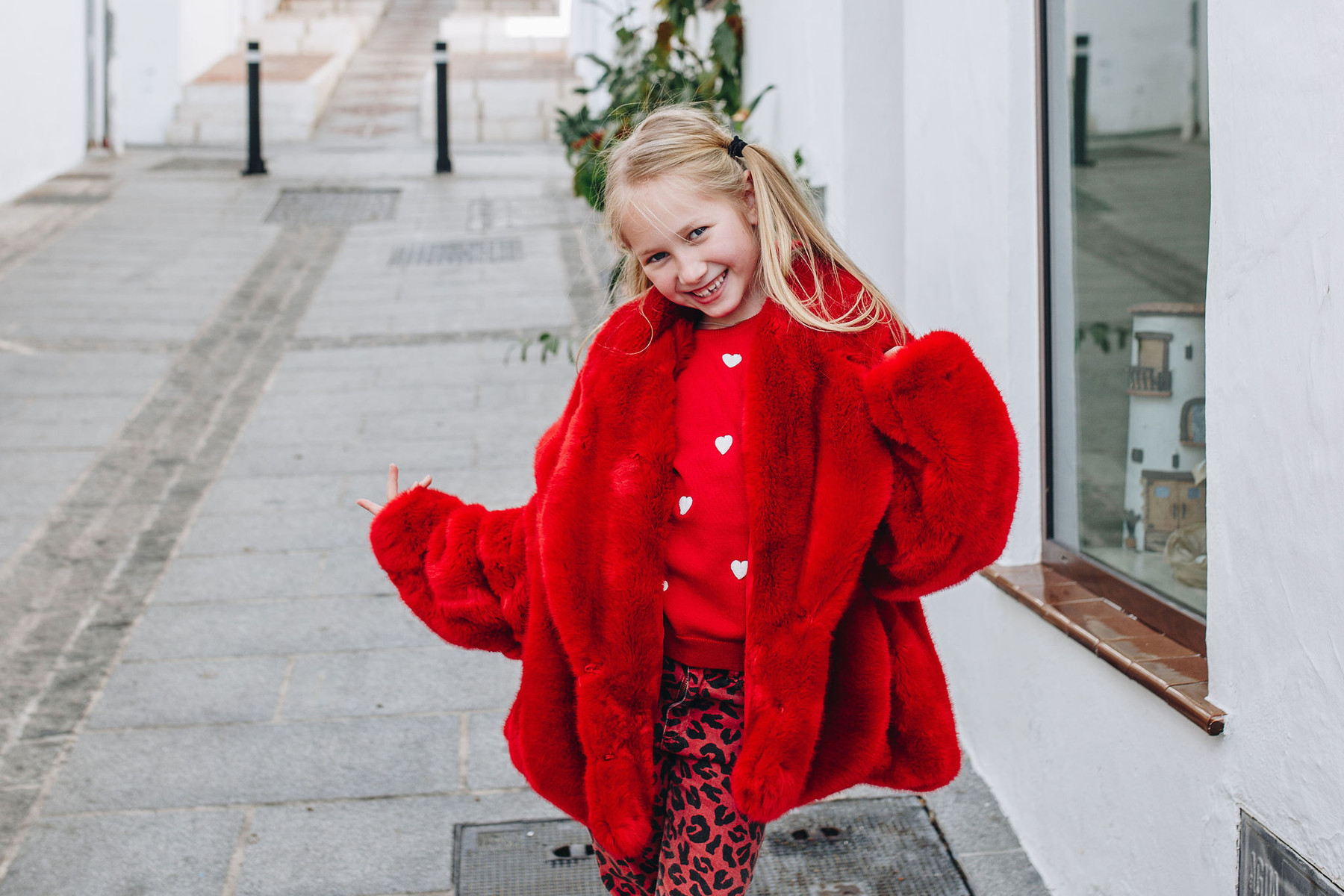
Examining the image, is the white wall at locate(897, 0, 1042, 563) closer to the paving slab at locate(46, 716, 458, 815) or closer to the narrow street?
the narrow street

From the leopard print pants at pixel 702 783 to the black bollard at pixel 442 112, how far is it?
36.4 ft

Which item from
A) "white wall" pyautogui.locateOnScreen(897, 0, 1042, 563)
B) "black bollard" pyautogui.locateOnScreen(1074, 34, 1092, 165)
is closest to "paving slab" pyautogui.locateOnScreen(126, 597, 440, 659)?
"white wall" pyautogui.locateOnScreen(897, 0, 1042, 563)

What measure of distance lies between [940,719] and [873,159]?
242 cm

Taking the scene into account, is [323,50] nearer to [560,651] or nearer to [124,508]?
[124,508]

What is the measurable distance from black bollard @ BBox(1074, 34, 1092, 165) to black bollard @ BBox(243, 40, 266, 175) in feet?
32.0

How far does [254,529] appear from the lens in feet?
15.8

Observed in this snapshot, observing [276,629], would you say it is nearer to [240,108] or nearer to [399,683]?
[399,683]

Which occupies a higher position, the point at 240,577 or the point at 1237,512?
the point at 1237,512

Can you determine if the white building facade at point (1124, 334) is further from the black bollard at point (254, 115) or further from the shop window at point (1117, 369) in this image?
the black bollard at point (254, 115)

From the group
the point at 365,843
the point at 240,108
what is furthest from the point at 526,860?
the point at 240,108

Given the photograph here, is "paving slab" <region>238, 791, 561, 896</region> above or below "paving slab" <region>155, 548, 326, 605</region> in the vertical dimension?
below

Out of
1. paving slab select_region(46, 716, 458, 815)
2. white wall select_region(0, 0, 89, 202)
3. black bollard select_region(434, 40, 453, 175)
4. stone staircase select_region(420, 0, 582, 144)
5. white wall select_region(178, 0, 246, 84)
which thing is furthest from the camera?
stone staircase select_region(420, 0, 582, 144)

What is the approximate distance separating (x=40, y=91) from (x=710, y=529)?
470 inches

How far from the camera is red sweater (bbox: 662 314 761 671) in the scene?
1914mm
